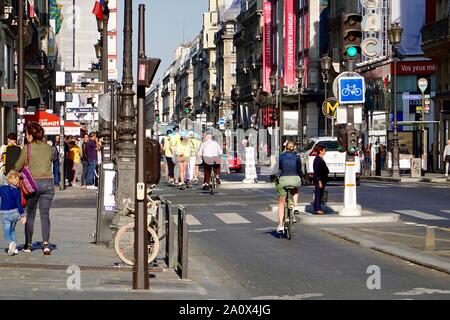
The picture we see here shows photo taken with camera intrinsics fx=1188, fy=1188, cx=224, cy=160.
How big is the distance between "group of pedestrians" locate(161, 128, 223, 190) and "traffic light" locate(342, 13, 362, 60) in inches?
515

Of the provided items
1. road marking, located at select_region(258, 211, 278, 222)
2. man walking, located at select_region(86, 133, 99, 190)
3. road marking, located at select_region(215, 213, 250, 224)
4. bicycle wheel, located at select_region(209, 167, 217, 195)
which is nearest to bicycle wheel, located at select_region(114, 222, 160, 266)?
road marking, located at select_region(215, 213, 250, 224)

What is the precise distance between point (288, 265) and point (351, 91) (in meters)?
8.59

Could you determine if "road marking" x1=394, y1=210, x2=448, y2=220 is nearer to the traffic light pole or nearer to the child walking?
the traffic light pole

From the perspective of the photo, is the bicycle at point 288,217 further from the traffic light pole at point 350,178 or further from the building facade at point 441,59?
the building facade at point 441,59

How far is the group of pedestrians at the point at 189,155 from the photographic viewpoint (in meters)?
36.4

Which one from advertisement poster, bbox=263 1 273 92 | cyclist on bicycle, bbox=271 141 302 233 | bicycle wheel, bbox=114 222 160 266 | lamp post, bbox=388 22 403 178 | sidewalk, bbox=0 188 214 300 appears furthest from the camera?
advertisement poster, bbox=263 1 273 92

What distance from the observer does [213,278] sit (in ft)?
48.3

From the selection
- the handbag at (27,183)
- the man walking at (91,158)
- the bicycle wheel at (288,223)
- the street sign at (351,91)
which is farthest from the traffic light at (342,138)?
the man walking at (91,158)

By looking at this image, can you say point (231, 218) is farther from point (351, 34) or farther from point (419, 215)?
point (351, 34)

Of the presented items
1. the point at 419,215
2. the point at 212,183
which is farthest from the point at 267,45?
the point at 419,215

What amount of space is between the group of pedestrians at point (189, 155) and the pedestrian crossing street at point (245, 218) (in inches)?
352

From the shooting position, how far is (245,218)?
1021 inches

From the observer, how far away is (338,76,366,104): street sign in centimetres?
2395
